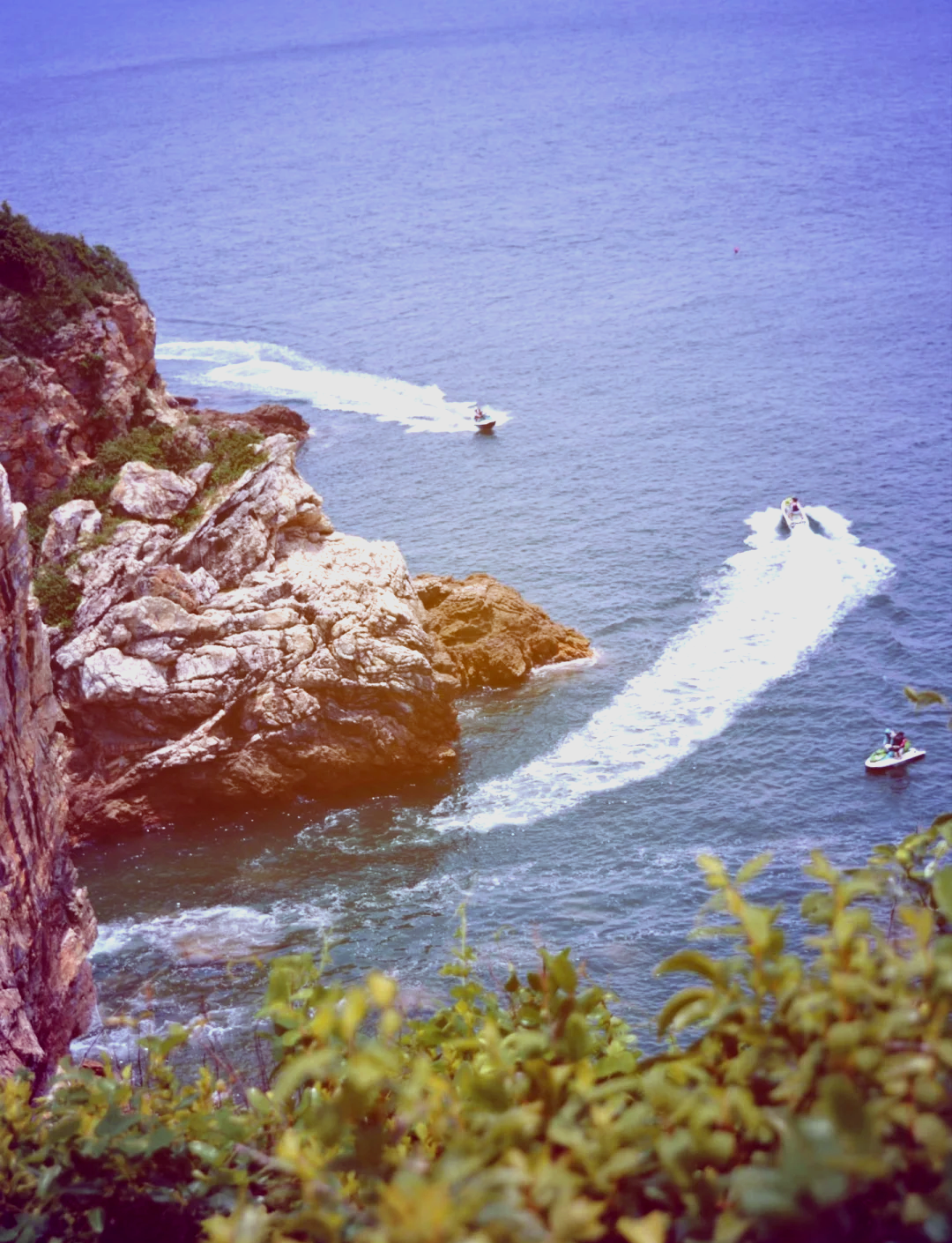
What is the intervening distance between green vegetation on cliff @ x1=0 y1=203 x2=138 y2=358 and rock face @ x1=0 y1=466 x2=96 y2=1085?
24203mm

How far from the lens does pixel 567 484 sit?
6306cm

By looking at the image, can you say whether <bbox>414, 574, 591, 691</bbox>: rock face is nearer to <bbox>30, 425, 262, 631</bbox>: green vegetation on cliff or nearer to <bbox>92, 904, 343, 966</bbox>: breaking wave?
<bbox>30, 425, 262, 631</bbox>: green vegetation on cliff

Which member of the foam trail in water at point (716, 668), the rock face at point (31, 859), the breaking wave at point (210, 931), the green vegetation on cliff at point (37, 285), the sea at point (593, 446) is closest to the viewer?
the rock face at point (31, 859)

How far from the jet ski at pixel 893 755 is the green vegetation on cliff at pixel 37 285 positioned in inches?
1213

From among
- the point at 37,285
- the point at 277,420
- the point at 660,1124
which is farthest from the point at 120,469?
the point at 660,1124

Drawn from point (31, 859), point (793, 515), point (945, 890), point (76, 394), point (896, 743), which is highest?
point (76, 394)

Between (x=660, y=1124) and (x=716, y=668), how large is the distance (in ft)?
130

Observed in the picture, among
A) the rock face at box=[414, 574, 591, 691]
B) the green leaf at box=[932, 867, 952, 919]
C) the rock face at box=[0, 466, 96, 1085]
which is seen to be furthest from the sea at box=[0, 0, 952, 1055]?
the green leaf at box=[932, 867, 952, 919]

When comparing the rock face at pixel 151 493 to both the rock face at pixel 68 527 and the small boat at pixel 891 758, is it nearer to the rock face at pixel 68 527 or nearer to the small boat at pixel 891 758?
the rock face at pixel 68 527

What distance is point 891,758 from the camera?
3709cm

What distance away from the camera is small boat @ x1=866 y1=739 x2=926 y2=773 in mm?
37000

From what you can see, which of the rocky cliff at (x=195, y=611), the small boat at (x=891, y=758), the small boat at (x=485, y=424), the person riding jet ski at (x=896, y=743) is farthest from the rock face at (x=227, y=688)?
the small boat at (x=485, y=424)

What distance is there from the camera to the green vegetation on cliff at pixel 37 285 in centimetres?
4475

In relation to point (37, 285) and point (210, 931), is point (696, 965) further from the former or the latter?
point (37, 285)
